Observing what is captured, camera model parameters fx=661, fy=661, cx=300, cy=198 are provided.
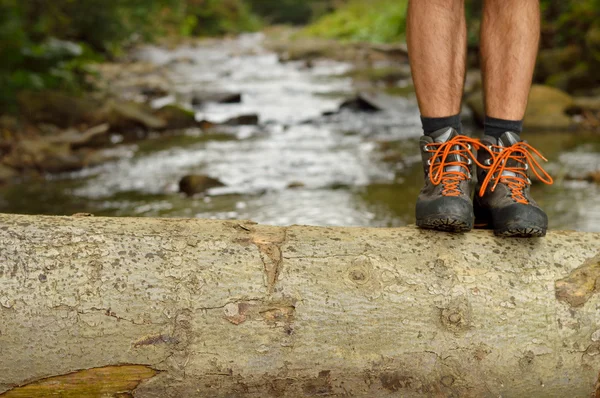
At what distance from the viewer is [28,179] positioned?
6.16m

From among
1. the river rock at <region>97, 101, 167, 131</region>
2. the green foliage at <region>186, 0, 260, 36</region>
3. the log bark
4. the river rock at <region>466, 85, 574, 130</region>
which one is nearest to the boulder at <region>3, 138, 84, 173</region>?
the river rock at <region>97, 101, 167, 131</region>

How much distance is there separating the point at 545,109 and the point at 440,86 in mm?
6256

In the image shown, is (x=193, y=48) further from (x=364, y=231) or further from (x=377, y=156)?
(x=364, y=231)

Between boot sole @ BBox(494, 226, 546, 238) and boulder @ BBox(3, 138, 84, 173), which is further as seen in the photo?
boulder @ BBox(3, 138, 84, 173)

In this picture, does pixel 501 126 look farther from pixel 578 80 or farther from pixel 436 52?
pixel 578 80

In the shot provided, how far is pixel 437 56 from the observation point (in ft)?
7.12

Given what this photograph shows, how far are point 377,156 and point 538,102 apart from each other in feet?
8.65

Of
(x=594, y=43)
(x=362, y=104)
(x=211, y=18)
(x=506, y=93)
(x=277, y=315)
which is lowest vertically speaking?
(x=277, y=315)

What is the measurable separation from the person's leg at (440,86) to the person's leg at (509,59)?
0.10 metres

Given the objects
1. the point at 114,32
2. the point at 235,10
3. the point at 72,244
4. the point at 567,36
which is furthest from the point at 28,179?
the point at 235,10

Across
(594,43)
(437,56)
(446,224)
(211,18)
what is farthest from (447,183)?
(211,18)

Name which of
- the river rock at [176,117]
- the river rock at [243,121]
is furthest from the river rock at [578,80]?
the river rock at [176,117]

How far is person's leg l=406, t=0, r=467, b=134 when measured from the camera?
216 cm

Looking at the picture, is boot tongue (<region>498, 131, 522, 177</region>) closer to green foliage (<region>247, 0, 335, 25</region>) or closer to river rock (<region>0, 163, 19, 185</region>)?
river rock (<region>0, 163, 19, 185</region>)
